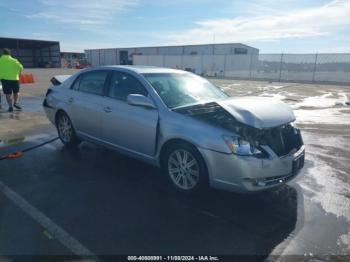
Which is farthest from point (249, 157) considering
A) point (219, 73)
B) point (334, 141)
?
point (219, 73)

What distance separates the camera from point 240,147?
352cm

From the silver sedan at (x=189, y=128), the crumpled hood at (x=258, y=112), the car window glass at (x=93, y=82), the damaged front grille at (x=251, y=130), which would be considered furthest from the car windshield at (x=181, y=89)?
the car window glass at (x=93, y=82)

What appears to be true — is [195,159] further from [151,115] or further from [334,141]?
[334,141]

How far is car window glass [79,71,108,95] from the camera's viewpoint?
516 cm

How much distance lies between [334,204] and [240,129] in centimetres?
163

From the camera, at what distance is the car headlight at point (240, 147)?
350 centimetres

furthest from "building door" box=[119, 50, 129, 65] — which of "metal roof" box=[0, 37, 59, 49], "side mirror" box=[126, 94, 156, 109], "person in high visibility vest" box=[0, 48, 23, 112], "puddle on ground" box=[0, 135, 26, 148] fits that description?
"side mirror" box=[126, 94, 156, 109]

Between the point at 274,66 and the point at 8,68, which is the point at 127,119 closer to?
the point at 8,68

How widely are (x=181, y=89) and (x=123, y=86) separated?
3.04 ft

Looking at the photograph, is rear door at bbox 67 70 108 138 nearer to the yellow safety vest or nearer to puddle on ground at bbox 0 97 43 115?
the yellow safety vest

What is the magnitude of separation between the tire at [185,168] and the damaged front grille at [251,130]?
0.45 metres

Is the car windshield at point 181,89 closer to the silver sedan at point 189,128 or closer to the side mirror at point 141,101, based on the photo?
the silver sedan at point 189,128

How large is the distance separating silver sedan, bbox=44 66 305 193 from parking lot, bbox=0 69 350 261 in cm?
35

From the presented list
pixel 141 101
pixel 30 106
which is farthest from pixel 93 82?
pixel 30 106
